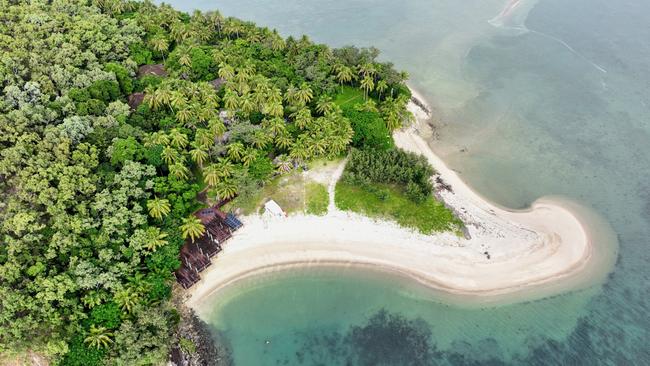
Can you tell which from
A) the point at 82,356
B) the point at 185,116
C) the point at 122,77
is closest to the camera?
the point at 82,356

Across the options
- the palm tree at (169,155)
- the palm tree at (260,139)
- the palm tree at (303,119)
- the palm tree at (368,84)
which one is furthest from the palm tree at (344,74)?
the palm tree at (169,155)

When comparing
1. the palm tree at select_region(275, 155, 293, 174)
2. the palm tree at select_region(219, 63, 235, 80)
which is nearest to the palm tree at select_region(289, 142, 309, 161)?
the palm tree at select_region(275, 155, 293, 174)

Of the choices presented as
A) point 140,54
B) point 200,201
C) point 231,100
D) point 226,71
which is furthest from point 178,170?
point 140,54

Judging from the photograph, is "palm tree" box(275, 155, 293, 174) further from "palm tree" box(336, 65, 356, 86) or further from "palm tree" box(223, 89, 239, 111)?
"palm tree" box(336, 65, 356, 86)

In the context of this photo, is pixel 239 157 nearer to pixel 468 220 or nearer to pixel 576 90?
pixel 468 220

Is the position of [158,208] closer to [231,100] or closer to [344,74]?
[231,100]

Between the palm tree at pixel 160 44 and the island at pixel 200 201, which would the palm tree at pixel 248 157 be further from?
the palm tree at pixel 160 44

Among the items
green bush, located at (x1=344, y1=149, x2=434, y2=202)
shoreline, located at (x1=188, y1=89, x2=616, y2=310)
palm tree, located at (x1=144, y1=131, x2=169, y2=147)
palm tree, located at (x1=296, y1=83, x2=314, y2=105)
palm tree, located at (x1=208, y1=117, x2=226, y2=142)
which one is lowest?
shoreline, located at (x1=188, y1=89, x2=616, y2=310)
